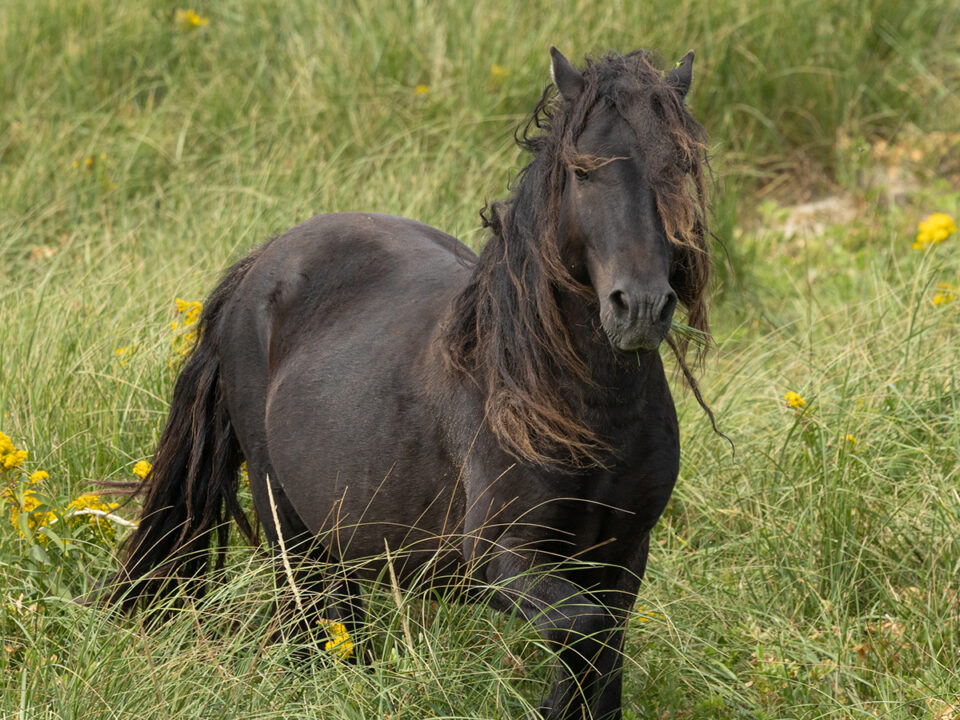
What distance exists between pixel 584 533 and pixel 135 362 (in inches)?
86.9

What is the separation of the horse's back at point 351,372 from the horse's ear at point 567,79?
2.46ft

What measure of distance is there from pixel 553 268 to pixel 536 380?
276 mm

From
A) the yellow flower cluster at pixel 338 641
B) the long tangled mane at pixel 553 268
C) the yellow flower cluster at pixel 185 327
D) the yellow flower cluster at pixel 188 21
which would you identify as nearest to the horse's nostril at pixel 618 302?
the long tangled mane at pixel 553 268

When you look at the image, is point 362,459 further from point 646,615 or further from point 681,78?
point 681,78

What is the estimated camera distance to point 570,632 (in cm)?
274

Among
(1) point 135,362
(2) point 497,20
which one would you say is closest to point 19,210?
(1) point 135,362

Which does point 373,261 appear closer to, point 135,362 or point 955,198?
point 135,362

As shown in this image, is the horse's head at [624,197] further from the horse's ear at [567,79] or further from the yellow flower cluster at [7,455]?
the yellow flower cluster at [7,455]

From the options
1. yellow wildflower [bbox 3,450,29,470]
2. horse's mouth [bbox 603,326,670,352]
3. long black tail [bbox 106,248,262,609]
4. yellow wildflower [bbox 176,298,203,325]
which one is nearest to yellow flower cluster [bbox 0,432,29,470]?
yellow wildflower [bbox 3,450,29,470]

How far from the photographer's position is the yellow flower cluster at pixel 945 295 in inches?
189

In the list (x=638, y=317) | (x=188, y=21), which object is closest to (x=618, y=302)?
(x=638, y=317)

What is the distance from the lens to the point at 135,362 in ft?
14.6

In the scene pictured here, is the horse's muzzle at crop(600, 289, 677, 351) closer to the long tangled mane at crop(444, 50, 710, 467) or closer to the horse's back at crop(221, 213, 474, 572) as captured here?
the long tangled mane at crop(444, 50, 710, 467)

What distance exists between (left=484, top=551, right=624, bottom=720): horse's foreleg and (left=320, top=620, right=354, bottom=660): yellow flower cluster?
0.39 meters
